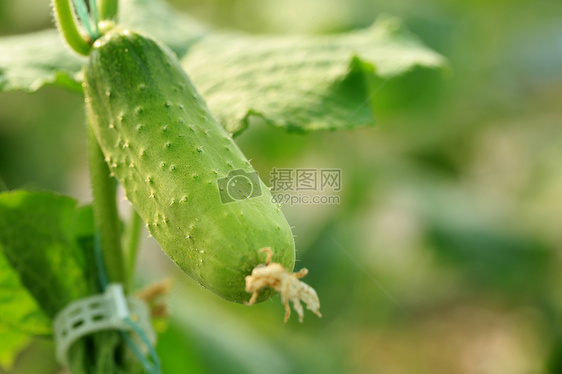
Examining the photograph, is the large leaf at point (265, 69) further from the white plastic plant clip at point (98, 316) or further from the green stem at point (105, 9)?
the white plastic plant clip at point (98, 316)

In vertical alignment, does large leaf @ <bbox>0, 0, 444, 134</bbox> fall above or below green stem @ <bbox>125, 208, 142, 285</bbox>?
above

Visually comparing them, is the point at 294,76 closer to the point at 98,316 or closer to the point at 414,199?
the point at 98,316

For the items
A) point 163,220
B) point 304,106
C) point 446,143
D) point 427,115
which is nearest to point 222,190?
point 163,220

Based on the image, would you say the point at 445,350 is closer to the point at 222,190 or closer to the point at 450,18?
the point at 450,18

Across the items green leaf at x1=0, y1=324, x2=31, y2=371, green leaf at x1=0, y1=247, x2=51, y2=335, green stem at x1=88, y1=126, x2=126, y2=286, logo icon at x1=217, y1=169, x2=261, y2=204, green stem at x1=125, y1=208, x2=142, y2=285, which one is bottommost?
green leaf at x1=0, y1=324, x2=31, y2=371

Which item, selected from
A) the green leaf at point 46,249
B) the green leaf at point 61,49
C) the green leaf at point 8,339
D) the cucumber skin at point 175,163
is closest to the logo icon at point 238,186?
the cucumber skin at point 175,163

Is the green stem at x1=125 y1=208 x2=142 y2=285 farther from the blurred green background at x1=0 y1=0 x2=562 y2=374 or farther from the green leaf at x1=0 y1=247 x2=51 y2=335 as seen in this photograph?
the blurred green background at x1=0 y1=0 x2=562 y2=374

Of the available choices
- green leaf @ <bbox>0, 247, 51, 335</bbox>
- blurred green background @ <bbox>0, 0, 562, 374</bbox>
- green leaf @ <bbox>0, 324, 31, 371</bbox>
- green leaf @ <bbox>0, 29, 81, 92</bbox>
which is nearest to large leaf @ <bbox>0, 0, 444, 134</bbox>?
green leaf @ <bbox>0, 29, 81, 92</bbox>
